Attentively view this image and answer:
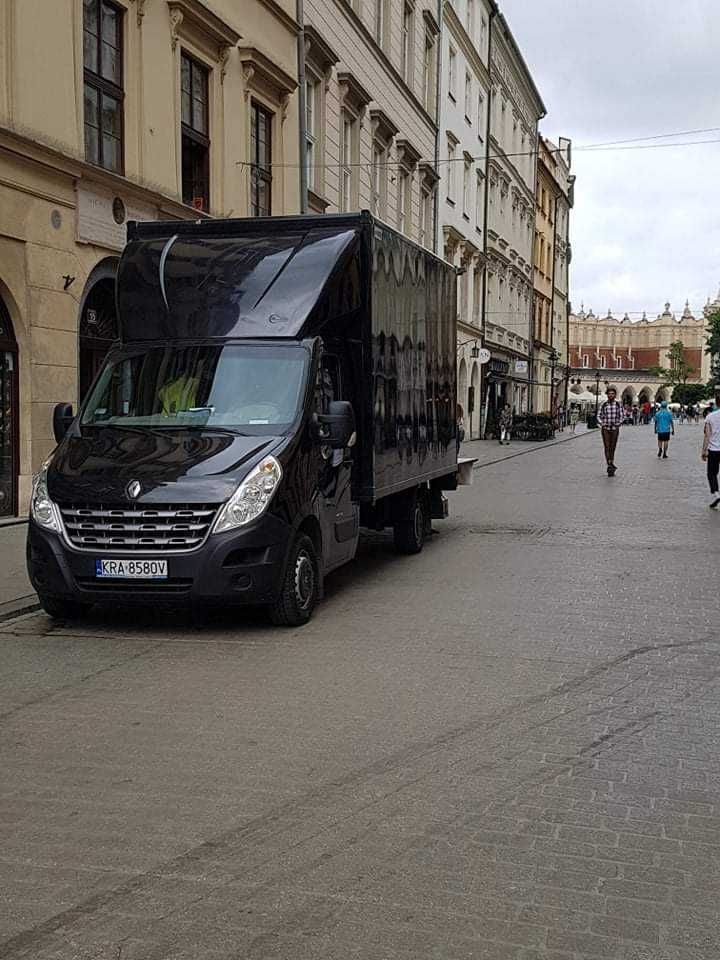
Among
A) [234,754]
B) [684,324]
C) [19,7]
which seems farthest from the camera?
[684,324]

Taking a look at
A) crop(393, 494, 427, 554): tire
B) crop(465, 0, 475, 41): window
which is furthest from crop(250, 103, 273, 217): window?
crop(465, 0, 475, 41): window

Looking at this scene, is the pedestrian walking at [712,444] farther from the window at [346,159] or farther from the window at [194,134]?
the window at [346,159]

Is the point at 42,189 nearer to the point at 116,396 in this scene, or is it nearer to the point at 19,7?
the point at 19,7

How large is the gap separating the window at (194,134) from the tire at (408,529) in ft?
28.9

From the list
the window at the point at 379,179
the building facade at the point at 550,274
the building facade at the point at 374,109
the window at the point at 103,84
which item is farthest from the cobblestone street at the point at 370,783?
the building facade at the point at 550,274

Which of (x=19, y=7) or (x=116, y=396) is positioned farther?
(x=19, y=7)

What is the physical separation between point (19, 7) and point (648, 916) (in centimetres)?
1324

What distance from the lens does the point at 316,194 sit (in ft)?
79.7

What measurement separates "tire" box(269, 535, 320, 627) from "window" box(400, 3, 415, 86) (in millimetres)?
26925

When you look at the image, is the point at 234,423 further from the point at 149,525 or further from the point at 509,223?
the point at 509,223

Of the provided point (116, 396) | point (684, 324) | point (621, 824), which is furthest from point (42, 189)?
point (684, 324)

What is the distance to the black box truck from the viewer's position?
24.7 feet

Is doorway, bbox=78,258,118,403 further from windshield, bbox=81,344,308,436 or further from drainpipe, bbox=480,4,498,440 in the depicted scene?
drainpipe, bbox=480,4,498,440

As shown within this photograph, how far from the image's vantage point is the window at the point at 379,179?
29.5m
